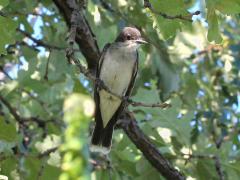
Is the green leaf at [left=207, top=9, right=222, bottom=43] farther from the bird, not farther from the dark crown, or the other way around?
the dark crown

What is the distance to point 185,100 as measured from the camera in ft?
22.1

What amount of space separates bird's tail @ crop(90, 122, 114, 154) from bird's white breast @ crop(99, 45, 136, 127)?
0.31 ft

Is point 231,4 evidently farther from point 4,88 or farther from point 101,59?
point 4,88

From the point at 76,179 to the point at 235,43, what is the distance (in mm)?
7317

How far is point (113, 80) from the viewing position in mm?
4590

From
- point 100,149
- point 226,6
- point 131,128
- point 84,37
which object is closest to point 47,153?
point 100,149

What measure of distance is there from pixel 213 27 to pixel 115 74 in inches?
87.8

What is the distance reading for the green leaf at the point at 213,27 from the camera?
2375 mm

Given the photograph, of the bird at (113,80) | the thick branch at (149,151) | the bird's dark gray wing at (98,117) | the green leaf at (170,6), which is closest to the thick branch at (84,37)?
the bird's dark gray wing at (98,117)

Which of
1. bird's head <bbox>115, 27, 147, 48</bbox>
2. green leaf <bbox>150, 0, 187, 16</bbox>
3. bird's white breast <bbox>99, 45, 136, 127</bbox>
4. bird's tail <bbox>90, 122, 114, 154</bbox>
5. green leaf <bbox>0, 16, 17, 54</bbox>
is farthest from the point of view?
bird's head <bbox>115, 27, 147, 48</bbox>

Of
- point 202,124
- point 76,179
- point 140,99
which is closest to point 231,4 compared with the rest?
point 76,179

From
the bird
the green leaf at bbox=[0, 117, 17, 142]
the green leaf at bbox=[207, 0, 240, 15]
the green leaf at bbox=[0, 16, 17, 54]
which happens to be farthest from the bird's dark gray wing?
the green leaf at bbox=[207, 0, 240, 15]

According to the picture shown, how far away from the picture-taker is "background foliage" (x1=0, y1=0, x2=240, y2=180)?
10.3 ft

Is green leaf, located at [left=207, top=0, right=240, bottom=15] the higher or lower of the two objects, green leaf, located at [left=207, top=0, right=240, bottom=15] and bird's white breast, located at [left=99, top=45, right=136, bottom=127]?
the higher
